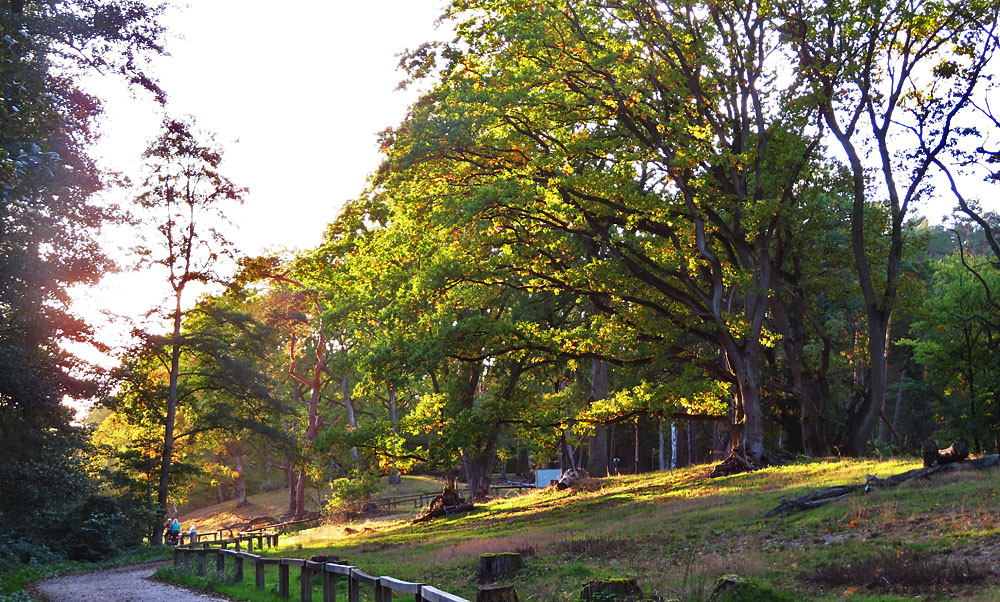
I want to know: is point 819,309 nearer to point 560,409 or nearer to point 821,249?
point 821,249

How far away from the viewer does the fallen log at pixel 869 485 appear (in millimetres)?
18125

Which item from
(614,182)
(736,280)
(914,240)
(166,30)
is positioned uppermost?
(166,30)

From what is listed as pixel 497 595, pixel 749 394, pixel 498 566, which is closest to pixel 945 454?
pixel 749 394

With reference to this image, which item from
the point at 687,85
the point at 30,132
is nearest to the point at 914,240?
the point at 687,85

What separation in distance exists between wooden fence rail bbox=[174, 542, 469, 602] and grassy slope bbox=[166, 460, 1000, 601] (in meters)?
1.48

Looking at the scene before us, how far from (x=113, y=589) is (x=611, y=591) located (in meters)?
13.8

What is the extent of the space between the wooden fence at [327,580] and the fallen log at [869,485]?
9.68 metres

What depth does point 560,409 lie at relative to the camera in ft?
95.0

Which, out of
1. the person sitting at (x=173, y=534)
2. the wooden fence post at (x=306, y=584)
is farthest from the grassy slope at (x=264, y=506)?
the wooden fence post at (x=306, y=584)

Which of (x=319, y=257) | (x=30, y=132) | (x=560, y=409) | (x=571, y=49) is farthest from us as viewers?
(x=319, y=257)

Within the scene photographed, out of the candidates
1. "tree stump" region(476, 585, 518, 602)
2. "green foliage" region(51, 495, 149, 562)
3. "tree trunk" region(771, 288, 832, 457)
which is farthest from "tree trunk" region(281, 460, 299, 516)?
"tree stump" region(476, 585, 518, 602)

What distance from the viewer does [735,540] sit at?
16.1m

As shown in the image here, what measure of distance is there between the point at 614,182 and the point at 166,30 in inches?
575

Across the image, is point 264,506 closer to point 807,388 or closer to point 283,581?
point 807,388
